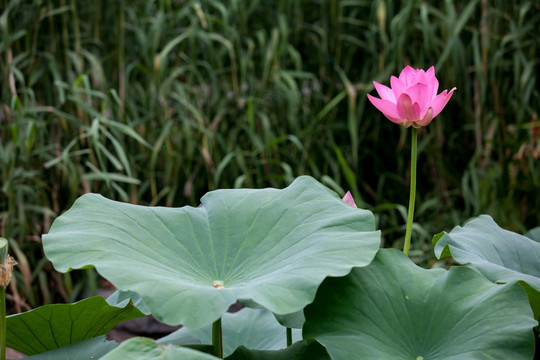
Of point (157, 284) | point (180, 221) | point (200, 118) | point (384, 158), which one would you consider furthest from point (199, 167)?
point (157, 284)

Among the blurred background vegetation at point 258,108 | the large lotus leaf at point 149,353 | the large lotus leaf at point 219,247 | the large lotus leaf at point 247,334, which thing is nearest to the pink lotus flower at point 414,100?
the large lotus leaf at point 219,247

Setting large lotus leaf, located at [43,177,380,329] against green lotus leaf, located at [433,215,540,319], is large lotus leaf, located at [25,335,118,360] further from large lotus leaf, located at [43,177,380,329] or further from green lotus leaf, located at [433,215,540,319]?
green lotus leaf, located at [433,215,540,319]

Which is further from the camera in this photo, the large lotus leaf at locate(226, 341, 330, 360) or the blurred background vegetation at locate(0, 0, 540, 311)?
the blurred background vegetation at locate(0, 0, 540, 311)

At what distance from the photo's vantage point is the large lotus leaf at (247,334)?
2.60 feet

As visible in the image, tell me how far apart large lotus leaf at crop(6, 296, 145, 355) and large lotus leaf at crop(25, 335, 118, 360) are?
0.08 feet

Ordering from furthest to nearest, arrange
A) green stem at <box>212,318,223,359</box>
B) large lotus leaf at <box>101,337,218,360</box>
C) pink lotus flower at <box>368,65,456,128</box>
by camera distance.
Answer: pink lotus flower at <box>368,65,456,128</box> → green stem at <box>212,318,223,359</box> → large lotus leaf at <box>101,337,218,360</box>

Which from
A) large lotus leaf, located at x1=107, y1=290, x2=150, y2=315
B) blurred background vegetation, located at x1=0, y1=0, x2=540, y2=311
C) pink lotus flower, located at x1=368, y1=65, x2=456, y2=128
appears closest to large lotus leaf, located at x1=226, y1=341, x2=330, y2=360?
large lotus leaf, located at x1=107, y1=290, x2=150, y2=315

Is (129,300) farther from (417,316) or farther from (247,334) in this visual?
(417,316)

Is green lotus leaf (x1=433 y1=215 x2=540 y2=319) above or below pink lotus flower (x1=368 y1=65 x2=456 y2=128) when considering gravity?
below

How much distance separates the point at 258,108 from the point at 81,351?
198 cm

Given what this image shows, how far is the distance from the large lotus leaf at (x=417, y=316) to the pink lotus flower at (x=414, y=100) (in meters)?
0.20

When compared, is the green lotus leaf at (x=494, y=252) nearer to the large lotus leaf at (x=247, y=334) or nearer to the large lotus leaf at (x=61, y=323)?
the large lotus leaf at (x=247, y=334)

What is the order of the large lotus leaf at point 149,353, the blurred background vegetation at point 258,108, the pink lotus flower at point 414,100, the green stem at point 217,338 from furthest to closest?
the blurred background vegetation at point 258,108 → the pink lotus flower at point 414,100 → the green stem at point 217,338 → the large lotus leaf at point 149,353

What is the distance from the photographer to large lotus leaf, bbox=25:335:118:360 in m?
0.67
